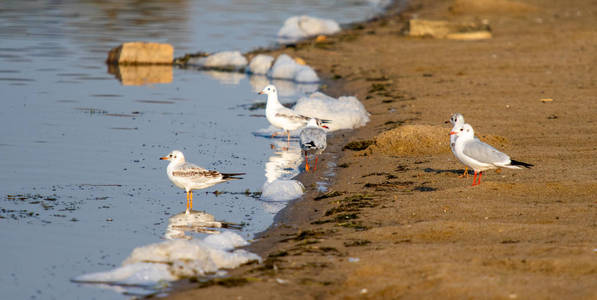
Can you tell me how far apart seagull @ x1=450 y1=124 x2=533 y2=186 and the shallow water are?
239 centimetres

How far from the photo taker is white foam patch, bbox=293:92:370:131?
617 inches

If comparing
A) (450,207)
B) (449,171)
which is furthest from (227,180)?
(450,207)

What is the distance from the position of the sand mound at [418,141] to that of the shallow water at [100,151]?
1.52 meters

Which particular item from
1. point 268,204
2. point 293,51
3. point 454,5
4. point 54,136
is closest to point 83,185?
point 268,204

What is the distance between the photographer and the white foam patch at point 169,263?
735 centimetres

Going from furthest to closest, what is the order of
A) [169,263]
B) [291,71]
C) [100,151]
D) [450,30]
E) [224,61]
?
[450,30] < [224,61] < [291,71] < [100,151] < [169,263]

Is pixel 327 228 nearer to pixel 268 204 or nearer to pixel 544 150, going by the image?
pixel 268 204

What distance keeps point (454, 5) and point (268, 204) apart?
92.5 ft

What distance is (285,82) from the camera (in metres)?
22.4

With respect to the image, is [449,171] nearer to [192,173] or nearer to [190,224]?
[192,173]

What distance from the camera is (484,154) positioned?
32.6ft

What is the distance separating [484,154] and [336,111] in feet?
20.4

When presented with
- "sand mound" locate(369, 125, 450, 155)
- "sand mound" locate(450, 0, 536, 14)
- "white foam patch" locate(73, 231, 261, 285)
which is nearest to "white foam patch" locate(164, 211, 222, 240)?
"white foam patch" locate(73, 231, 261, 285)

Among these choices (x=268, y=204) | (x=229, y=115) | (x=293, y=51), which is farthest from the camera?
(x=293, y=51)
